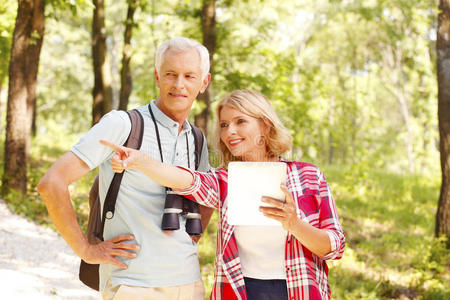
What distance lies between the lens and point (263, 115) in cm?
271

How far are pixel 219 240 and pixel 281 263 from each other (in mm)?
352

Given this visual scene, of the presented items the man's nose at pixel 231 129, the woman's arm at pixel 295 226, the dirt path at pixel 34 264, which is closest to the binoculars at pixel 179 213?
the man's nose at pixel 231 129

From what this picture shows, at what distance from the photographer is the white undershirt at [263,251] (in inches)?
98.3

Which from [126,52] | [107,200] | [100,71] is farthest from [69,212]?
[100,71]

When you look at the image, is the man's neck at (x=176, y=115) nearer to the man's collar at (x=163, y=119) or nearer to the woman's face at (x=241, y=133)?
the man's collar at (x=163, y=119)

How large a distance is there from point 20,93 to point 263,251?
29.4 ft

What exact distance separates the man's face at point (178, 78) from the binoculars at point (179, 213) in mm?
501

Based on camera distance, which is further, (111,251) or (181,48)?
(181,48)

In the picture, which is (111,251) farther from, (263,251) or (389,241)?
(389,241)

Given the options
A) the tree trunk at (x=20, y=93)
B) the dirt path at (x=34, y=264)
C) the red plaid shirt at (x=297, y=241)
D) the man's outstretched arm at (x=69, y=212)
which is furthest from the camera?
the tree trunk at (x=20, y=93)

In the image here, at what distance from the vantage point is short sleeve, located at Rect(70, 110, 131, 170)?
2334 mm

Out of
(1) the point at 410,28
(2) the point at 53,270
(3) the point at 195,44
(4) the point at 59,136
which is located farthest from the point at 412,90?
(3) the point at 195,44

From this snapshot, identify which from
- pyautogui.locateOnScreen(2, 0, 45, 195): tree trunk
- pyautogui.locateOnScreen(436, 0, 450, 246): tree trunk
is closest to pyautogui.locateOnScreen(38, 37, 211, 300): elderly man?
pyautogui.locateOnScreen(436, 0, 450, 246): tree trunk

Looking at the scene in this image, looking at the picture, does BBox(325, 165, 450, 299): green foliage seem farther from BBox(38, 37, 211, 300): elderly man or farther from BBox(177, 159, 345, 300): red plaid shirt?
BBox(38, 37, 211, 300): elderly man
